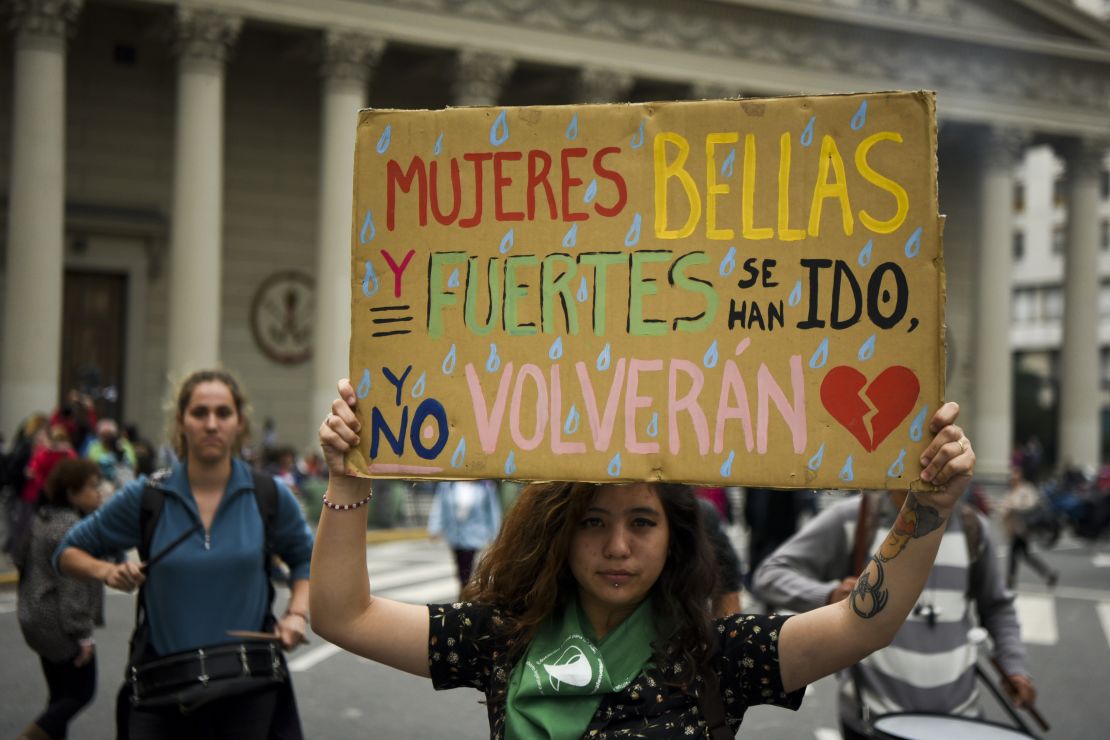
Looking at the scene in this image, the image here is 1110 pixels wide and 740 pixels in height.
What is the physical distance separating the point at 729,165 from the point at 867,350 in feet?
1.58

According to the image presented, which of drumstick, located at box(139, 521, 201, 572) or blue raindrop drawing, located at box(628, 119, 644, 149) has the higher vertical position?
blue raindrop drawing, located at box(628, 119, 644, 149)

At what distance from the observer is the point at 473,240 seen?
294 cm

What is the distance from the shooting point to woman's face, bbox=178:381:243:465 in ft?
15.6

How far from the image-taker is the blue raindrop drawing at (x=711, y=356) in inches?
111

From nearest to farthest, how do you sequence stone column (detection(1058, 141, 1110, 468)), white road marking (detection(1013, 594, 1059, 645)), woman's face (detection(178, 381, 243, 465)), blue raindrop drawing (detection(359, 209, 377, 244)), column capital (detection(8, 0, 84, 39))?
blue raindrop drawing (detection(359, 209, 377, 244)) → woman's face (detection(178, 381, 243, 465)) → white road marking (detection(1013, 594, 1059, 645)) → column capital (detection(8, 0, 84, 39)) → stone column (detection(1058, 141, 1110, 468))

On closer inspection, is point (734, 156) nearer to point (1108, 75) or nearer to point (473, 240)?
point (473, 240)

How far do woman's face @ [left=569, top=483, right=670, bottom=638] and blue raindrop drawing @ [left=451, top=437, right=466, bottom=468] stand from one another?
31cm

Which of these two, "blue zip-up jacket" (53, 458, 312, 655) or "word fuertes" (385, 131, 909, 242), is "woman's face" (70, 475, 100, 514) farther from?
"word fuertes" (385, 131, 909, 242)

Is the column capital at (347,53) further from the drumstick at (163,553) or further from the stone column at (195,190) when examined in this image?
the drumstick at (163,553)

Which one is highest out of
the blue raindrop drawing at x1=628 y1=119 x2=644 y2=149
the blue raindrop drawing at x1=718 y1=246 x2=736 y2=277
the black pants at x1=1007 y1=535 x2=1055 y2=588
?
the blue raindrop drawing at x1=628 y1=119 x2=644 y2=149

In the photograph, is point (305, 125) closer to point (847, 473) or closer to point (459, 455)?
point (459, 455)

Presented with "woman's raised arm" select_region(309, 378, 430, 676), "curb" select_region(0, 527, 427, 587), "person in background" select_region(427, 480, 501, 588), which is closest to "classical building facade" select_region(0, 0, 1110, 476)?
"curb" select_region(0, 527, 427, 587)

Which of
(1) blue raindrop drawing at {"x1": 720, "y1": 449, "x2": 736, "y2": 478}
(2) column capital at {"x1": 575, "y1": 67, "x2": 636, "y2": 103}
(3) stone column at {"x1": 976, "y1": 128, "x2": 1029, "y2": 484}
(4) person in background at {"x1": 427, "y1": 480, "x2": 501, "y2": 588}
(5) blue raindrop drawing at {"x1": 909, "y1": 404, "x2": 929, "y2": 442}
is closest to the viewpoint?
(5) blue raindrop drawing at {"x1": 909, "y1": 404, "x2": 929, "y2": 442}

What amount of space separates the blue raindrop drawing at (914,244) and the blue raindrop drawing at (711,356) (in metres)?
0.43
